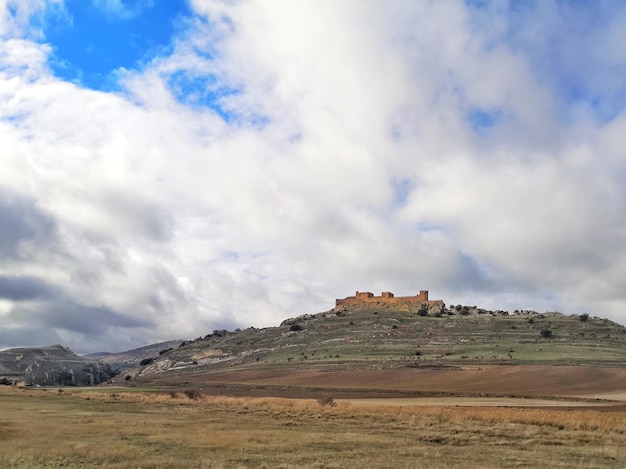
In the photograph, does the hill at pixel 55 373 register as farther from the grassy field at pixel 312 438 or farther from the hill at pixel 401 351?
the grassy field at pixel 312 438

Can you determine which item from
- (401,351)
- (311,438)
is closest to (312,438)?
(311,438)

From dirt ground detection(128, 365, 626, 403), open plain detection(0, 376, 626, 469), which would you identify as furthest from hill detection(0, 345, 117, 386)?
open plain detection(0, 376, 626, 469)

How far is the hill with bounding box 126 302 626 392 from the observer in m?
116

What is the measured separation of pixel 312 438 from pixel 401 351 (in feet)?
377

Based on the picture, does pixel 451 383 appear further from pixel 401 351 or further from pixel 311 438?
pixel 311 438

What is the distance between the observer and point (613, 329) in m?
152

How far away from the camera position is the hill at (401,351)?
379 ft

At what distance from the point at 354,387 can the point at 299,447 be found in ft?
255

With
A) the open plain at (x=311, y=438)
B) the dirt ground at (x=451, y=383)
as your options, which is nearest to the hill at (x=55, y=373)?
the dirt ground at (x=451, y=383)

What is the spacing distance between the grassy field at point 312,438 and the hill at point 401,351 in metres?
53.4

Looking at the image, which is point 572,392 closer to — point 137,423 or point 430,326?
point 137,423

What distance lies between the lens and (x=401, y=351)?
143 m

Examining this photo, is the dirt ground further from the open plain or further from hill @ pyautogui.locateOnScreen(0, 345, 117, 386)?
hill @ pyautogui.locateOnScreen(0, 345, 117, 386)

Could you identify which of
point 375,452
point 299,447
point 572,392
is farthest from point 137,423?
point 572,392
